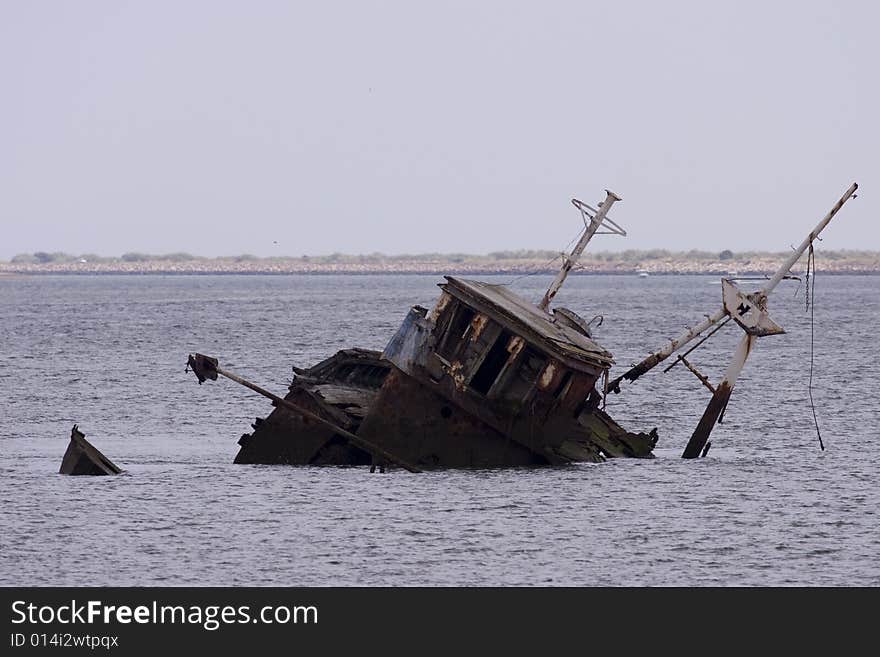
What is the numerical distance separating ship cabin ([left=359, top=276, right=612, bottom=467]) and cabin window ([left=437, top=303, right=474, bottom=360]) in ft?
0.07

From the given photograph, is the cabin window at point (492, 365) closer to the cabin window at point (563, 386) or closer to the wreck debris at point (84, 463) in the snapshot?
the cabin window at point (563, 386)

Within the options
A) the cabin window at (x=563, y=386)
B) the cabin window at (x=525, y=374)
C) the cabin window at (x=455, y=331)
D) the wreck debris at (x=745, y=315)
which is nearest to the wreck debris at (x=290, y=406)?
the cabin window at (x=455, y=331)

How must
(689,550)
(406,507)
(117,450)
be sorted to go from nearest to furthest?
1. (689,550)
2. (406,507)
3. (117,450)

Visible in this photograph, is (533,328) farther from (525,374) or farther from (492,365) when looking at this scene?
(492,365)

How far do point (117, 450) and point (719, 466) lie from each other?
50.8 ft

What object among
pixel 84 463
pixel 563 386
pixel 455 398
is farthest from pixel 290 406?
pixel 563 386

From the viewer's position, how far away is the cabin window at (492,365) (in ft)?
108

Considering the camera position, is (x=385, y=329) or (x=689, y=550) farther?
(x=385, y=329)

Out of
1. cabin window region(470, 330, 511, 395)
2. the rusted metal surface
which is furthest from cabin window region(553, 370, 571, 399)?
cabin window region(470, 330, 511, 395)

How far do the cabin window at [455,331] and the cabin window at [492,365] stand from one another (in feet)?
2.35

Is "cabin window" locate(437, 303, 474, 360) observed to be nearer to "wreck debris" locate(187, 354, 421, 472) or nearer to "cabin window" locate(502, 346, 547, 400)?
"cabin window" locate(502, 346, 547, 400)
